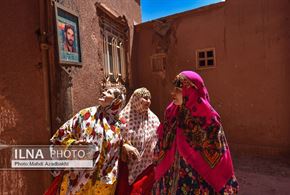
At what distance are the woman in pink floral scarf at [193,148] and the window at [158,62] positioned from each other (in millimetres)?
4564

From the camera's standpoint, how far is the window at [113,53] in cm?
441

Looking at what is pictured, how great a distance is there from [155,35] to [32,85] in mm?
4482

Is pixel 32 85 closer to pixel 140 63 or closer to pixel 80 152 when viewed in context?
pixel 80 152

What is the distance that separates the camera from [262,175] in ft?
13.1

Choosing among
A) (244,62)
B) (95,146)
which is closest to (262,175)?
(244,62)

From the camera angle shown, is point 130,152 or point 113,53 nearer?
point 130,152

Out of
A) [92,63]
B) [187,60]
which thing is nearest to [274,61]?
[187,60]

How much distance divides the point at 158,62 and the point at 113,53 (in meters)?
1.86

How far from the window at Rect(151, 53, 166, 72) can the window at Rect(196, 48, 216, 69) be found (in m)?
1.00

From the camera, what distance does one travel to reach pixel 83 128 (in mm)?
2021

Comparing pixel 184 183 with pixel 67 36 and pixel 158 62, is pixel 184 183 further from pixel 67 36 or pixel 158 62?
pixel 158 62

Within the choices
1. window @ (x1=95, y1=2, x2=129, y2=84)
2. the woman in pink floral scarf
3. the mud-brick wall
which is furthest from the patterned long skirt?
the mud-brick wall

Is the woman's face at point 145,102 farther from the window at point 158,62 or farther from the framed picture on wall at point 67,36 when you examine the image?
the window at point 158,62

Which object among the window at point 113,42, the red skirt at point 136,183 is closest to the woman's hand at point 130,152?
the red skirt at point 136,183
